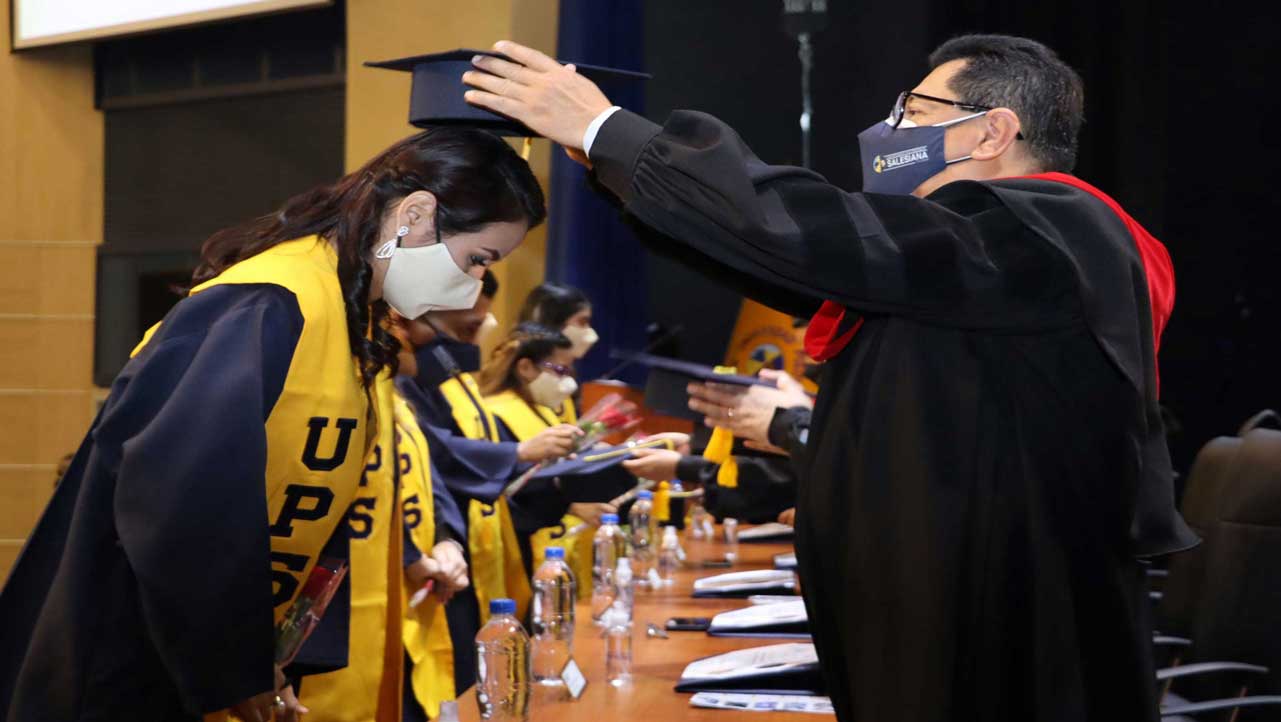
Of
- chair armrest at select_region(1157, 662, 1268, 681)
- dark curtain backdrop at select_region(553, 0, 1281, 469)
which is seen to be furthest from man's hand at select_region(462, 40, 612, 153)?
dark curtain backdrop at select_region(553, 0, 1281, 469)

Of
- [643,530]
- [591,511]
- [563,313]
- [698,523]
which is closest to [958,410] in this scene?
[643,530]

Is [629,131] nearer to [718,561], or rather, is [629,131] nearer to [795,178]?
[795,178]

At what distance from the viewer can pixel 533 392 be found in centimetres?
478

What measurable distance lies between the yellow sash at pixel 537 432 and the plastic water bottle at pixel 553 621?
6.07 feet

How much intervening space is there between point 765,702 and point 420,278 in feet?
2.94

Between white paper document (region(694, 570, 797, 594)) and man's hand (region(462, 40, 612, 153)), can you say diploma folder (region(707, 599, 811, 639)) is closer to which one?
white paper document (region(694, 570, 797, 594))

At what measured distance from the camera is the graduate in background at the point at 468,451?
3859 mm

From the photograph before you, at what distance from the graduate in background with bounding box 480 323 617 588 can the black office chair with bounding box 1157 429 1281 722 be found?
2.33m

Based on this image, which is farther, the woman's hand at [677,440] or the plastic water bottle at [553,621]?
the woman's hand at [677,440]

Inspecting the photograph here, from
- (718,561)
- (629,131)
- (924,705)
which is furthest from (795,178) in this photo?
(718,561)

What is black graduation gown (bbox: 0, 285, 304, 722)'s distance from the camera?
1.52 meters

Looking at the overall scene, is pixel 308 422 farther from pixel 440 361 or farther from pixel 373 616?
pixel 440 361

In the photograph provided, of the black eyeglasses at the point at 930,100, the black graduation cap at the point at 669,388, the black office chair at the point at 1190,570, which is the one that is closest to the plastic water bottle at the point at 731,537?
the black graduation cap at the point at 669,388

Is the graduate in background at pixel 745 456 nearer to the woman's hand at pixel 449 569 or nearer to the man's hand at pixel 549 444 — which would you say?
the man's hand at pixel 549 444
